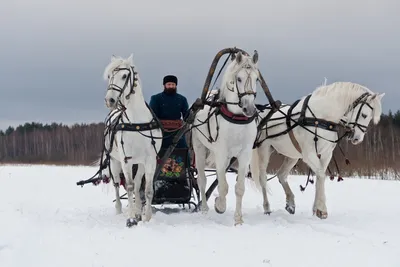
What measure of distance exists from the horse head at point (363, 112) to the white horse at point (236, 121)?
1940 millimetres

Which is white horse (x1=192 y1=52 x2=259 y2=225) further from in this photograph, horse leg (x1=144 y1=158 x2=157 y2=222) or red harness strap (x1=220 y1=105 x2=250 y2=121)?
horse leg (x1=144 y1=158 x2=157 y2=222)

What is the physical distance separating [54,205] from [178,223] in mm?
5176

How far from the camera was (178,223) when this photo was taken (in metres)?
7.76

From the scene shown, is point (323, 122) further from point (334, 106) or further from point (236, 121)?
point (236, 121)

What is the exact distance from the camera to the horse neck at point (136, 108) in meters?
7.84

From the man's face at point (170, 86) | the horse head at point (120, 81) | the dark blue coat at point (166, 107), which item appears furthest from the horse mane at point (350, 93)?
the horse head at point (120, 81)

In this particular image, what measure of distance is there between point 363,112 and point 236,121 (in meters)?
2.41

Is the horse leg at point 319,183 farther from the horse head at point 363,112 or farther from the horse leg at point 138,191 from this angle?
the horse leg at point 138,191

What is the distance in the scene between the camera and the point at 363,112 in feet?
28.2

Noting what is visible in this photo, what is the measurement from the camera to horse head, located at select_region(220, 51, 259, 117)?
23.4ft

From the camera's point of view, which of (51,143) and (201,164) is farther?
Answer: (51,143)

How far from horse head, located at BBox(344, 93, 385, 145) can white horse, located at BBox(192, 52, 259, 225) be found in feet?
6.37

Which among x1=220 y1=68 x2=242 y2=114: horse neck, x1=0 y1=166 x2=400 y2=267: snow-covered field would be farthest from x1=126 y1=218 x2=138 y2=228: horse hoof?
x1=220 y1=68 x2=242 y2=114: horse neck

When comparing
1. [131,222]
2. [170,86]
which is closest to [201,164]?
[170,86]
